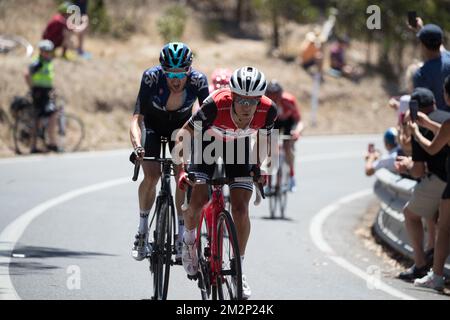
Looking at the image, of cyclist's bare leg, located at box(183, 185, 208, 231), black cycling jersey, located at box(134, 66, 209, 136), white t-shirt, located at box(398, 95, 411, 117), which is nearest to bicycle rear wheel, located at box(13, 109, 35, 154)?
white t-shirt, located at box(398, 95, 411, 117)

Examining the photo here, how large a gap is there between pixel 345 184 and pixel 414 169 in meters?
8.86

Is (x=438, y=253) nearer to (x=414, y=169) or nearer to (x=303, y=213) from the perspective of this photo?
(x=414, y=169)

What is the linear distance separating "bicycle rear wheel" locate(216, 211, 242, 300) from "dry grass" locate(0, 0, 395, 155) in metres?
14.1

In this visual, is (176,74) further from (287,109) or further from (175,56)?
(287,109)

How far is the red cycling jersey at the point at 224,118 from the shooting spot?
809 centimetres

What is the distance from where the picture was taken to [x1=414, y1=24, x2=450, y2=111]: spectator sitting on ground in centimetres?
1102

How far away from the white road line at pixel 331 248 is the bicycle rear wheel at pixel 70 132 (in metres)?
5.84

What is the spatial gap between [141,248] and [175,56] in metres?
1.67

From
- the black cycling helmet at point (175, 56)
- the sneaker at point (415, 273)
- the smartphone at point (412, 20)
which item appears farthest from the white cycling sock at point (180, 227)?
the smartphone at point (412, 20)

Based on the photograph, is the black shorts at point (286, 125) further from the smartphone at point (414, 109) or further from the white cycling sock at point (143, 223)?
the white cycling sock at point (143, 223)

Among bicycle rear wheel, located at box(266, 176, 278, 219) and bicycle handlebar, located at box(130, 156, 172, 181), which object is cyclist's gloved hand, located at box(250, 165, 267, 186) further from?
bicycle rear wheel, located at box(266, 176, 278, 219)

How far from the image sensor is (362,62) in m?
34.3

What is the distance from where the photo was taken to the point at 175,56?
28.6 ft
